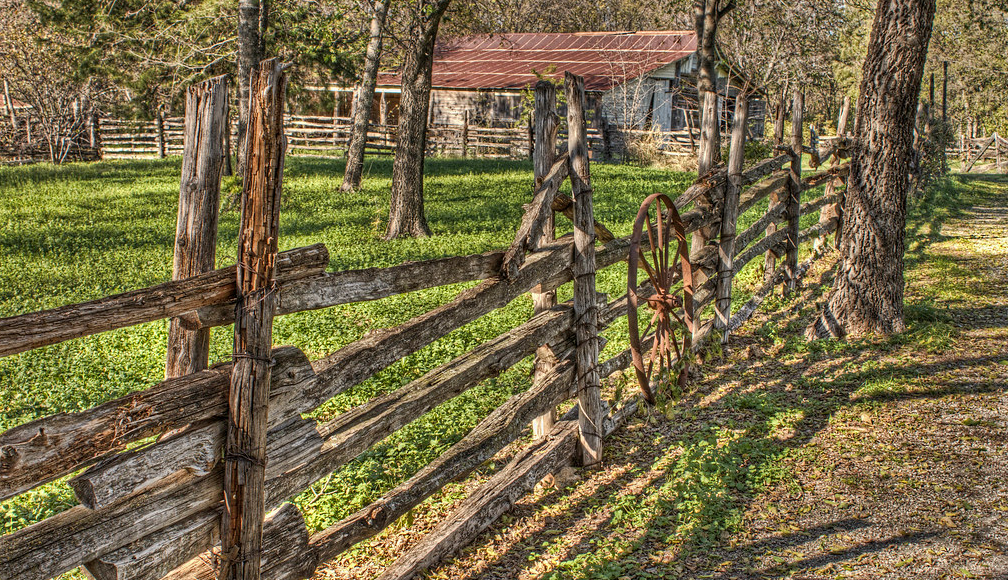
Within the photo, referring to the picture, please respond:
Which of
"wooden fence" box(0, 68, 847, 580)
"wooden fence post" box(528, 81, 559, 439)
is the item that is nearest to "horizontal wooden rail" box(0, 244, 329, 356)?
"wooden fence" box(0, 68, 847, 580)

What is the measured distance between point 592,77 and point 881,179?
23.7 metres

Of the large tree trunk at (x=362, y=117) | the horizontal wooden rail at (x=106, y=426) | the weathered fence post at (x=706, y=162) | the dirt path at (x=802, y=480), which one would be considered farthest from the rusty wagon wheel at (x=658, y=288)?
the large tree trunk at (x=362, y=117)

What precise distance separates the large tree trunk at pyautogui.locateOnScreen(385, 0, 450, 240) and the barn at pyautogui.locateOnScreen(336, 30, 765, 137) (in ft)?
57.7

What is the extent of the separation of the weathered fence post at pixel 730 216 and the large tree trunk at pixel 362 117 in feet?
29.7

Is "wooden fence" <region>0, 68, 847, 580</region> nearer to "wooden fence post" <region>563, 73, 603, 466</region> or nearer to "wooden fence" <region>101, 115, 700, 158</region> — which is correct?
"wooden fence post" <region>563, 73, 603, 466</region>

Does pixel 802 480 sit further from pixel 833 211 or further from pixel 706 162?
pixel 833 211

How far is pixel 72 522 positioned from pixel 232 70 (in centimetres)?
2092

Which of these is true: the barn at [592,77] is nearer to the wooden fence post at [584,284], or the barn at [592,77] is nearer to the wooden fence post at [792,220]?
the wooden fence post at [792,220]

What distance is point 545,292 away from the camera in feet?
16.0

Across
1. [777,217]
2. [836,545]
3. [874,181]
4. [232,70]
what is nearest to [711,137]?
[874,181]

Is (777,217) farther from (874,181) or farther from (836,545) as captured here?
(836,545)

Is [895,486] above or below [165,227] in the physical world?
below

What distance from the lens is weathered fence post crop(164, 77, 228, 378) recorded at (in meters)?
2.72

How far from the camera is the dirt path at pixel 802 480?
4098 millimetres
